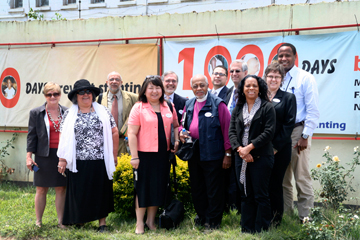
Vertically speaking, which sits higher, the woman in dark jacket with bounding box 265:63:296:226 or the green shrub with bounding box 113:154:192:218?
the woman in dark jacket with bounding box 265:63:296:226

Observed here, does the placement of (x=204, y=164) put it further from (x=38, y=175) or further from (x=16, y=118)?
(x=16, y=118)

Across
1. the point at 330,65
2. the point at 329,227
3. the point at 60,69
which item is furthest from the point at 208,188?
the point at 60,69

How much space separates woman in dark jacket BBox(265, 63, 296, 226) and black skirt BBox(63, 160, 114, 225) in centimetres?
210

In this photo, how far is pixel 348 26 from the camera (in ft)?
18.2


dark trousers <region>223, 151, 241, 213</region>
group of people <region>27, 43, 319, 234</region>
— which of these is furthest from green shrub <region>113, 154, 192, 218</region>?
dark trousers <region>223, 151, 241, 213</region>

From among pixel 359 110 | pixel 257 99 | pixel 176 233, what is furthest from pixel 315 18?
pixel 176 233

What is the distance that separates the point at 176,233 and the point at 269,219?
1.14 metres

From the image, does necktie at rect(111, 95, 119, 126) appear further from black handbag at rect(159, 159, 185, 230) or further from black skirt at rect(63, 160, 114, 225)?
black handbag at rect(159, 159, 185, 230)

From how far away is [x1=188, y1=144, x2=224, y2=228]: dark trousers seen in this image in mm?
4383

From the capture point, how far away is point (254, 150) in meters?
4.00

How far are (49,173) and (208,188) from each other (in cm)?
208

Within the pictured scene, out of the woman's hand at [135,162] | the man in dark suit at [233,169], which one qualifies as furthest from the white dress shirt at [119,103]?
the man in dark suit at [233,169]

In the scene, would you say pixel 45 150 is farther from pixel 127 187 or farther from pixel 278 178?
pixel 278 178

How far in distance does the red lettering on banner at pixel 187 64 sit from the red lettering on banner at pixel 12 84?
3623 millimetres
